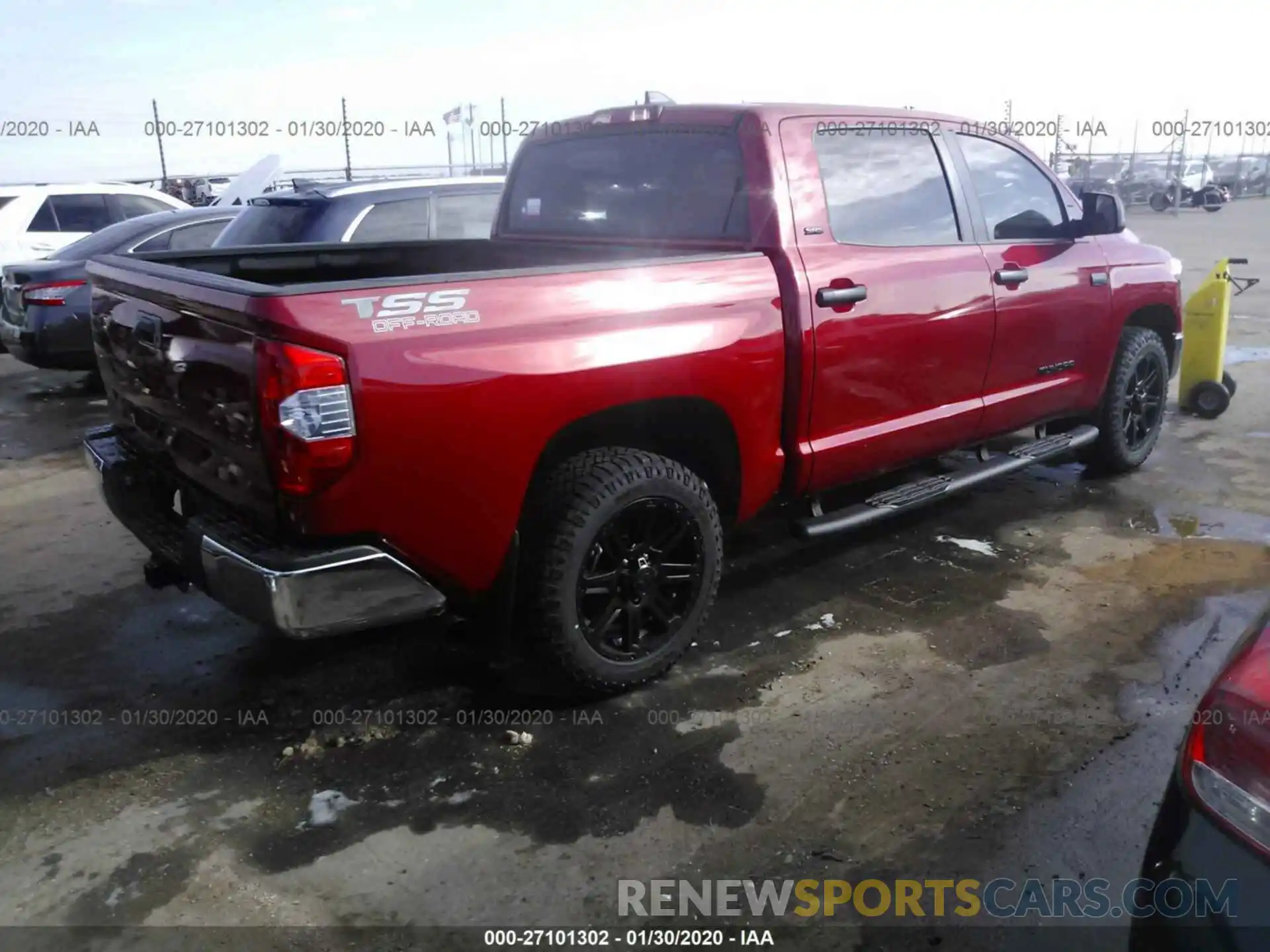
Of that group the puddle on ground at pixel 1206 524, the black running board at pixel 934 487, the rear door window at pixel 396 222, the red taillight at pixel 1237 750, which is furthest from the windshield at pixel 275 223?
the red taillight at pixel 1237 750

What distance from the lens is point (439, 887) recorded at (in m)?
2.60

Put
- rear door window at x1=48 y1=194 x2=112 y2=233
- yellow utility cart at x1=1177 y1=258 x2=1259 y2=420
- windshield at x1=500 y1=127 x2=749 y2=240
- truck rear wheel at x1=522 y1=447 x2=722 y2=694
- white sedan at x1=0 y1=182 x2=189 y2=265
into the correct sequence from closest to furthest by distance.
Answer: truck rear wheel at x1=522 y1=447 x2=722 y2=694
windshield at x1=500 y1=127 x2=749 y2=240
yellow utility cart at x1=1177 y1=258 x2=1259 y2=420
white sedan at x1=0 y1=182 x2=189 y2=265
rear door window at x1=48 y1=194 x2=112 y2=233

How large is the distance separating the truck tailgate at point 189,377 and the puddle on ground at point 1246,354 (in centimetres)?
891

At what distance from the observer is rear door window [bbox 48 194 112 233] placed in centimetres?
1119

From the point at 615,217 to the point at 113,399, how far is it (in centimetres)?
203

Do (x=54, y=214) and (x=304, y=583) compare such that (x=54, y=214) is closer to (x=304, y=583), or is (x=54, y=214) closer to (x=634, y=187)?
(x=634, y=187)

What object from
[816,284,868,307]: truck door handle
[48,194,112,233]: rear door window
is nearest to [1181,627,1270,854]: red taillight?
[816,284,868,307]: truck door handle

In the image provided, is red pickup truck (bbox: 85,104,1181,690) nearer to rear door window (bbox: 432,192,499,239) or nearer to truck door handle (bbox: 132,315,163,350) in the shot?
truck door handle (bbox: 132,315,163,350)

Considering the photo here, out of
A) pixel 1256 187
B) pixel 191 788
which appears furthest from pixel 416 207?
pixel 1256 187

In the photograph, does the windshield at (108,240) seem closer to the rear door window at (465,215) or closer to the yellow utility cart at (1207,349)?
the rear door window at (465,215)

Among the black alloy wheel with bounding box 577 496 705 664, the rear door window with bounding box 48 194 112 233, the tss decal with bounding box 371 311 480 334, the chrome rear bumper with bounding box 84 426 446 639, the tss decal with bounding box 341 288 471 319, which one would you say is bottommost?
the black alloy wheel with bounding box 577 496 705 664

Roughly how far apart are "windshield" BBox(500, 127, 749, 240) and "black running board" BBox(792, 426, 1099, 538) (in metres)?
1.14

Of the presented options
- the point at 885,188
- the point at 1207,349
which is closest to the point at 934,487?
the point at 885,188

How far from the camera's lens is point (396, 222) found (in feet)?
22.4
